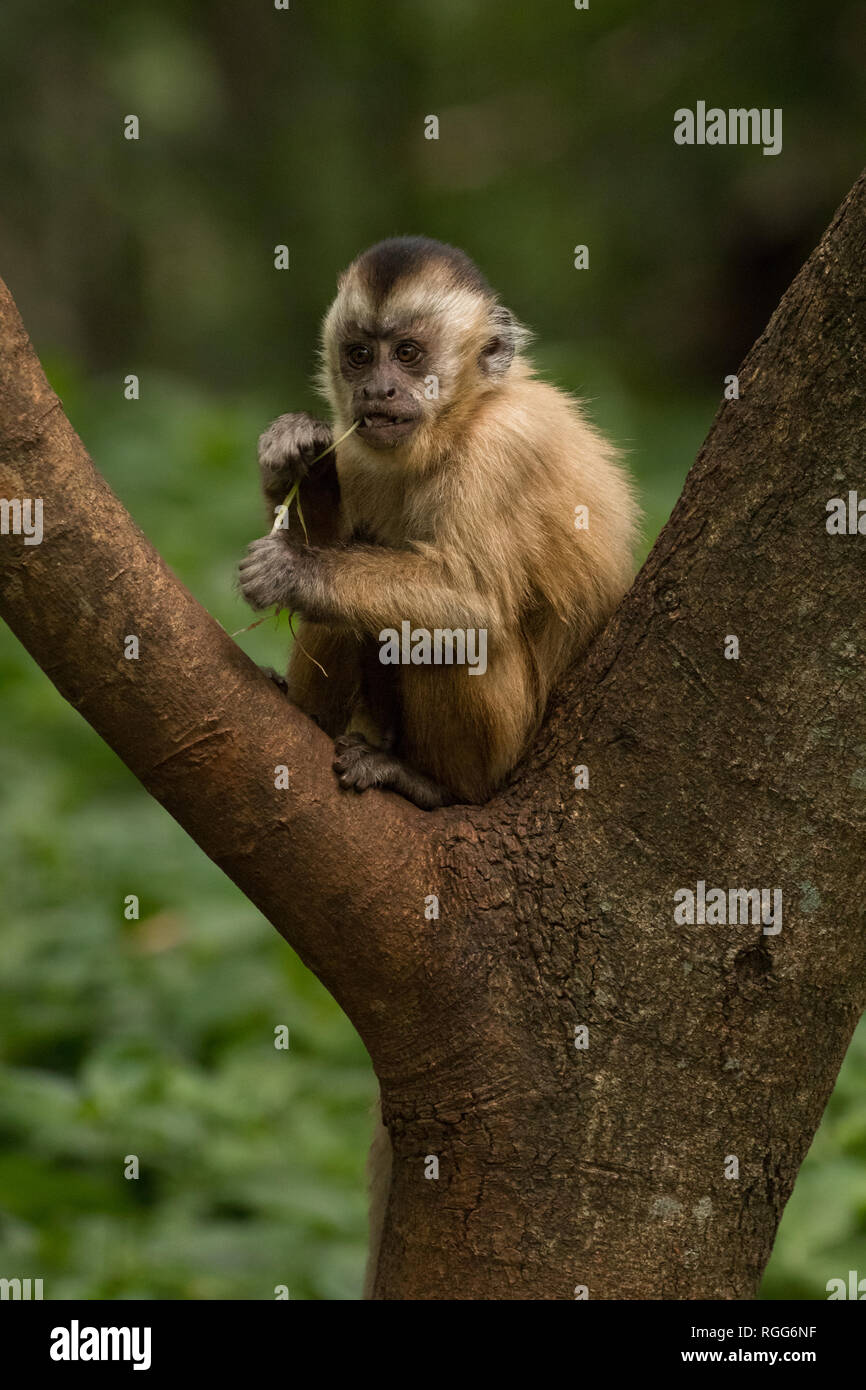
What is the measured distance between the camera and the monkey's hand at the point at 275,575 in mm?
4484

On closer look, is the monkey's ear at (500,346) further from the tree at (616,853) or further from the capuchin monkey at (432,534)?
the tree at (616,853)

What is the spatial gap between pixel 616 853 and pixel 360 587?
1.24 metres

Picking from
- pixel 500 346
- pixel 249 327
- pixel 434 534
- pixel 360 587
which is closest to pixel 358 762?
pixel 360 587

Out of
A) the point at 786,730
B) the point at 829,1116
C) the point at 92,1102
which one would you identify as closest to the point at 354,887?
the point at 786,730

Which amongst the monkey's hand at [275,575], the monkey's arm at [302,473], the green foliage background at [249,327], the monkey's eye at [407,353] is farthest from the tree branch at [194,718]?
the green foliage background at [249,327]

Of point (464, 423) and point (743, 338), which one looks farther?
point (743, 338)

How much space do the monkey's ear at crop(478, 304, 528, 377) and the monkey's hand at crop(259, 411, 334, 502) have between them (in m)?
0.74

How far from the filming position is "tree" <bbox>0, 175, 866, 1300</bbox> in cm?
359

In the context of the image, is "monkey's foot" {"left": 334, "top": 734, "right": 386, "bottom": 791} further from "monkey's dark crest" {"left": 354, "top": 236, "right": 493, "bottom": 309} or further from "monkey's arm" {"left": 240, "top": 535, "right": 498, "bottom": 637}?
"monkey's dark crest" {"left": 354, "top": 236, "right": 493, "bottom": 309}

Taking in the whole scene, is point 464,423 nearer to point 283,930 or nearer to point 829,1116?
point 283,930

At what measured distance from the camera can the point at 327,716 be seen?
5164mm

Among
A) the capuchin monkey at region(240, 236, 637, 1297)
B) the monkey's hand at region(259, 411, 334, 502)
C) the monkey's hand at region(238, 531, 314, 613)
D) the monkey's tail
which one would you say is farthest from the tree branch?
the monkey's hand at region(259, 411, 334, 502)

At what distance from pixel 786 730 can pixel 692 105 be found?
11930mm

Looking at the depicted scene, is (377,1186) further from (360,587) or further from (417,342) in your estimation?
(417,342)
